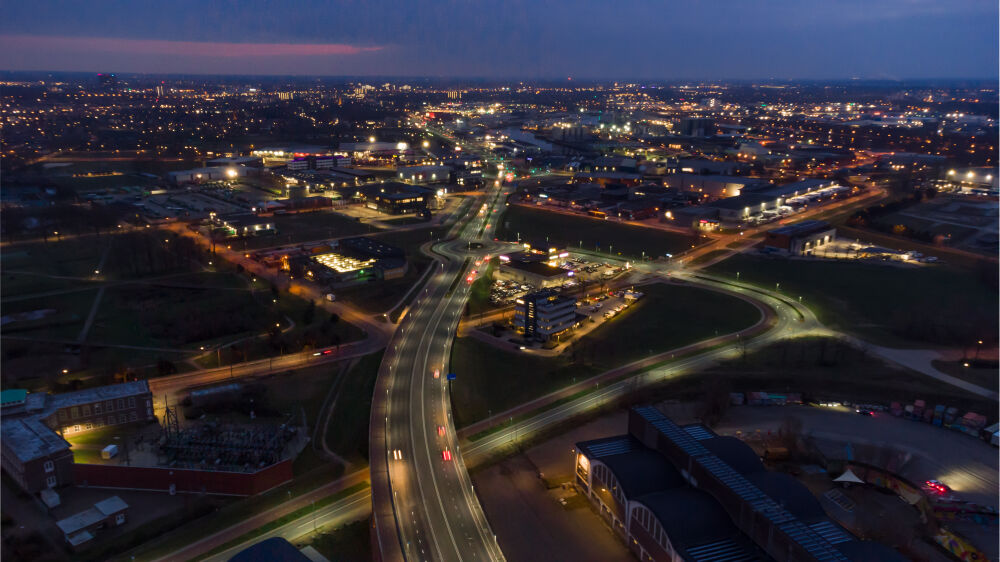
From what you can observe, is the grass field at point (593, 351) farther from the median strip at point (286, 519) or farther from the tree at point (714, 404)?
the median strip at point (286, 519)

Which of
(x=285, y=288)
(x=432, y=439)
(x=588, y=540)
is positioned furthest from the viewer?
(x=285, y=288)

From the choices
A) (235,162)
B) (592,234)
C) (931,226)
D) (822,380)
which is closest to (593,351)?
(822,380)

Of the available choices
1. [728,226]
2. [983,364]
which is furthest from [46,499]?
[728,226]

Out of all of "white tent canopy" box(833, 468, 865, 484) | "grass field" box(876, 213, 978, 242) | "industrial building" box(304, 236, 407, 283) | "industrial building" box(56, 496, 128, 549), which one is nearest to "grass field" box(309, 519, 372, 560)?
"industrial building" box(56, 496, 128, 549)

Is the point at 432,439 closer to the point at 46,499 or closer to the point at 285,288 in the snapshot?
the point at 46,499

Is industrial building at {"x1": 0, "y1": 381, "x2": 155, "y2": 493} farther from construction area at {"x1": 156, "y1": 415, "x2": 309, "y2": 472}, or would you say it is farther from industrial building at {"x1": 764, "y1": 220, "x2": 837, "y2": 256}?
industrial building at {"x1": 764, "y1": 220, "x2": 837, "y2": 256}
